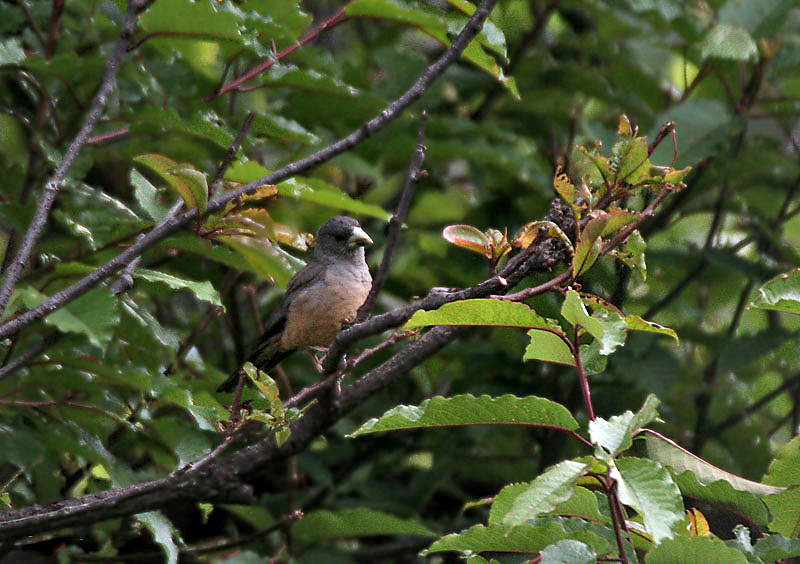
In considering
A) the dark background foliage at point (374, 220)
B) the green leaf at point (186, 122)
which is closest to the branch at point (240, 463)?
the dark background foliage at point (374, 220)

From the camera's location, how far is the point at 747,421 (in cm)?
490

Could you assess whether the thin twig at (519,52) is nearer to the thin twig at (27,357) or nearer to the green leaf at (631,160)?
the green leaf at (631,160)

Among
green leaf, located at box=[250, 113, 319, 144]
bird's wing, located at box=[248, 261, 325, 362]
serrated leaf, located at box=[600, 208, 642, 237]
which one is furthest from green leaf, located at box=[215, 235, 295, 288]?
bird's wing, located at box=[248, 261, 325, 362]

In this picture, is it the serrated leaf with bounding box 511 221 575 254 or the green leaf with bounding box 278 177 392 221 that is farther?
the green leaf with bounding box 278 177 392 221

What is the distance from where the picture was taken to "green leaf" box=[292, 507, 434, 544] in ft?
11.0

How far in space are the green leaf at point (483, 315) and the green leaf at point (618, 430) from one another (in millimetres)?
239

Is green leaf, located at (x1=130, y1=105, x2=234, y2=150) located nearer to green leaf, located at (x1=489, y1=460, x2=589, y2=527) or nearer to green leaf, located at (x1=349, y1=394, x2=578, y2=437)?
green leaf, located at (x1=349, y1=394, x2=578, y2=437)

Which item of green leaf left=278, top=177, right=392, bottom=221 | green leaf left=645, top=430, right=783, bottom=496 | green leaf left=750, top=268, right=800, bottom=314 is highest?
green leaf left=278, top=177, right=392, bottom=221

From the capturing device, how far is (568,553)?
73.2 inches

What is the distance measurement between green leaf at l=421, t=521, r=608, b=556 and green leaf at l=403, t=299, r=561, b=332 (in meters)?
0.42

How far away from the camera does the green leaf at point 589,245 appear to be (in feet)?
6.49

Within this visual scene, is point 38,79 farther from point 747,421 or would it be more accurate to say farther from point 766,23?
point 747,421

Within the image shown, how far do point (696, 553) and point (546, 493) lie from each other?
34 centimetres

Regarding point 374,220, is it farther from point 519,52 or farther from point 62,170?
point 62,170
